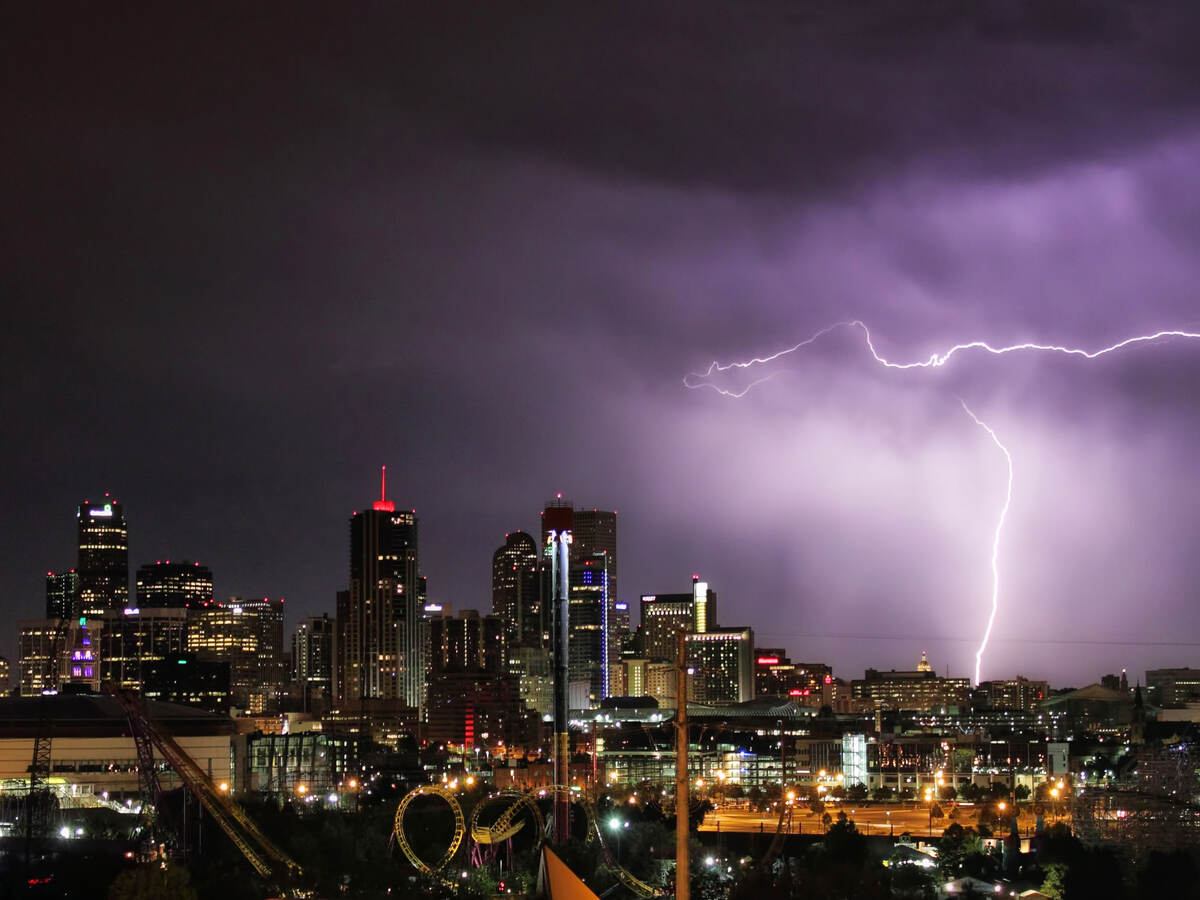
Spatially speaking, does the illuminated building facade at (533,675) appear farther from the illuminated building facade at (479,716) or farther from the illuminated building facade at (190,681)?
the illuminated building facade at (190,681)

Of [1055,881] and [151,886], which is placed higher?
[151,886]

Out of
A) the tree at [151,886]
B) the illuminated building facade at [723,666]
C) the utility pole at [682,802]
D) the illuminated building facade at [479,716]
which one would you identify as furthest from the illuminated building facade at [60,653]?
the utility pole at [682,802]

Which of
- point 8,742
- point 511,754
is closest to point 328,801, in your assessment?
point 8,742

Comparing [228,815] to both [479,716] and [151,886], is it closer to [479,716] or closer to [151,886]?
[151,886]

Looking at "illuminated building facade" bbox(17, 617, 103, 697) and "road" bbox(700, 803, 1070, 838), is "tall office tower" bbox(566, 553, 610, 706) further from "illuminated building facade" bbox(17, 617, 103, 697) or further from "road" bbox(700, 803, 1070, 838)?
"road" bbox(700, 803, 1070, 838)

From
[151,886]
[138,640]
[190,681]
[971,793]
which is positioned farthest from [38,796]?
[138,640]

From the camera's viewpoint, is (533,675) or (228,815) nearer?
(228,815)
